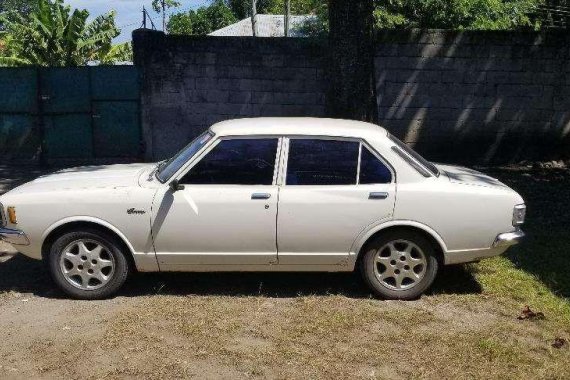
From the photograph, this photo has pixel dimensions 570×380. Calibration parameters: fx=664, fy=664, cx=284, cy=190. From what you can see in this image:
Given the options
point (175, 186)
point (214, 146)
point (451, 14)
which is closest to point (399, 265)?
point (214, 146)

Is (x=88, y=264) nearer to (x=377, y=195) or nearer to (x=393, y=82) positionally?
(x=377, y=195)

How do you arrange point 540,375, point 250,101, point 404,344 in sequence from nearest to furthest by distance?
point 540,375 < point 404,344 < point 250,101

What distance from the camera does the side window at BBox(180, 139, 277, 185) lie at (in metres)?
5.62

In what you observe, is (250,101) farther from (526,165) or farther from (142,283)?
(142,283)

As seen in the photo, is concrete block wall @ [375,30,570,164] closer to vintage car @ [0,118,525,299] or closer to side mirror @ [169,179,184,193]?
vintage car @ [0,118,525,299]

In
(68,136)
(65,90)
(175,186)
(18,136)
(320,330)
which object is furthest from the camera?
(18,136)

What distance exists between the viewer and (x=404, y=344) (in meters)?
4.90

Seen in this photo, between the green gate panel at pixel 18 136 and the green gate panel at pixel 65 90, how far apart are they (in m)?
0.47

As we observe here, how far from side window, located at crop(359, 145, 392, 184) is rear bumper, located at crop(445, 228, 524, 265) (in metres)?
0.85

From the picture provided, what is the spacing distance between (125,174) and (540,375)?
150 inches

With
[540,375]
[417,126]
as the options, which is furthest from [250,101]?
[540,375]

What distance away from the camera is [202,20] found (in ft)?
170

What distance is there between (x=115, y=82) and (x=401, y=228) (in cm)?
784

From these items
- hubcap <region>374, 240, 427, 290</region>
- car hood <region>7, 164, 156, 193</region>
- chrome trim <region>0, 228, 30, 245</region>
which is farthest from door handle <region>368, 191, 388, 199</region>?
chrome trim <region>0, 228, 30, 245</region>
